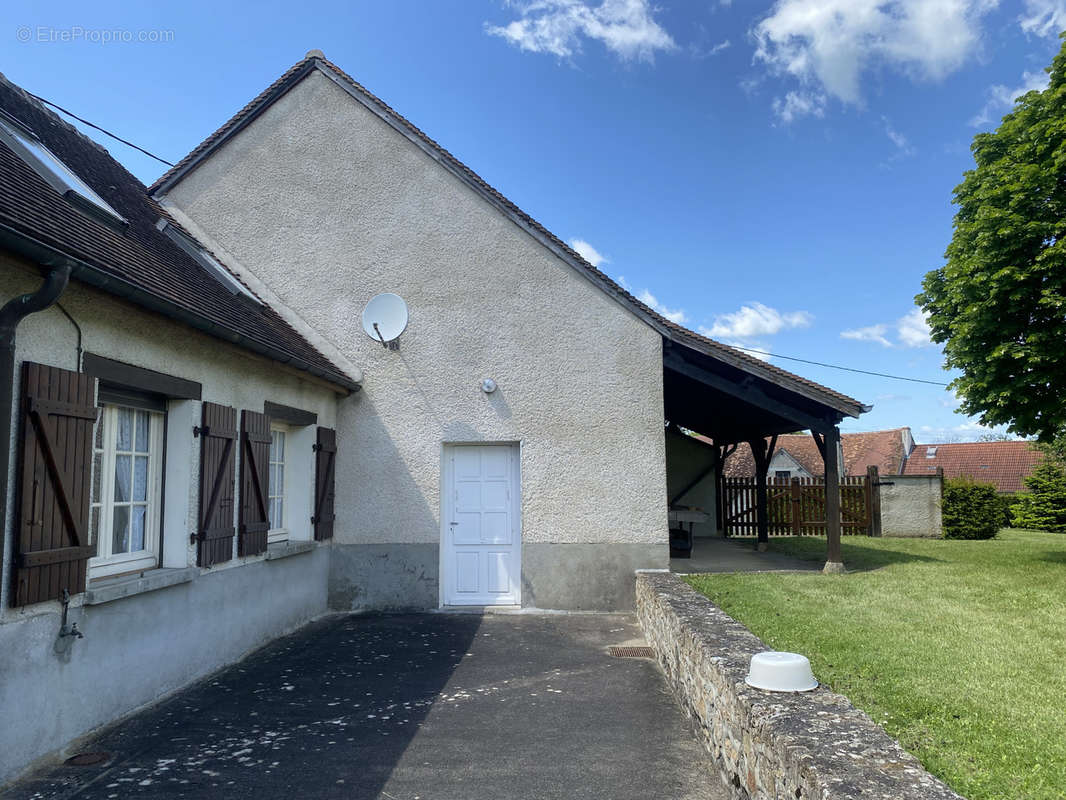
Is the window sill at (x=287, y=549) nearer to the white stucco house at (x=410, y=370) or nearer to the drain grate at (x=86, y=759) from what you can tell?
the white stucco house at (x=410, y=370)

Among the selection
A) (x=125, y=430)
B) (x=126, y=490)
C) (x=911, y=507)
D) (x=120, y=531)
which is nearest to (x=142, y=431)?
(x=125, y=430)

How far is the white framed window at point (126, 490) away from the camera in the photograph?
497cm

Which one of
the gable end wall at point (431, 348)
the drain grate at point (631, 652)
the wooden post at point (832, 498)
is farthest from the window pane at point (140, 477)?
the wooden post at point (832, 498)

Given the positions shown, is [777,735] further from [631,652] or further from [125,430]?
[125,430]

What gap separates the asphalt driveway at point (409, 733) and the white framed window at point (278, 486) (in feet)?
4.47

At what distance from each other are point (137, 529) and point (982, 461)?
154ft

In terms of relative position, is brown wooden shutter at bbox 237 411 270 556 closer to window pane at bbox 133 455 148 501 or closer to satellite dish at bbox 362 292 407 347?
window pane at bbox 133 455 148 501

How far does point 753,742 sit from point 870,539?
1514cm

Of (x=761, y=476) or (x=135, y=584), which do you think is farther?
(x=761, y=476)

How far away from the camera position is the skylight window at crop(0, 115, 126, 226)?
5430mm

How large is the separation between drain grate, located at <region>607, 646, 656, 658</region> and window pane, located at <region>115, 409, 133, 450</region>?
461cm

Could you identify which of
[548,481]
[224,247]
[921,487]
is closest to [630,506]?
[548,481]

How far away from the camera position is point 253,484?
6.74 m

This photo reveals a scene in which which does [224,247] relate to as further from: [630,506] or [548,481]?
[630,506]
